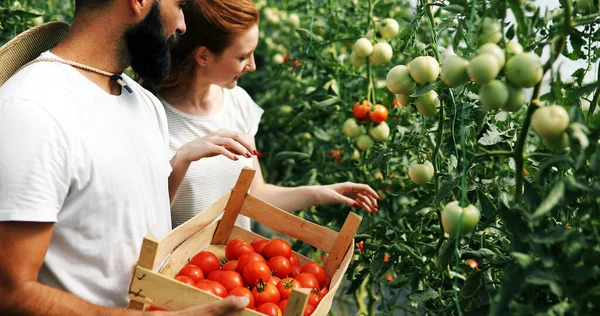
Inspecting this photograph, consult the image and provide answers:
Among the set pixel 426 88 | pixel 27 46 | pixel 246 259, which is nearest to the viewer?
pixel 426 88

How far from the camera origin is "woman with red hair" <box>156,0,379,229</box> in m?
2.09

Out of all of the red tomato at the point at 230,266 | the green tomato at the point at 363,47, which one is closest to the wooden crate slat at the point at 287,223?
the red tomato at the point at 230,266

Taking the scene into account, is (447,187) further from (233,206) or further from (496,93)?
(233,206)

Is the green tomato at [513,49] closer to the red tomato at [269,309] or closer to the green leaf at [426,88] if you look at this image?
the green leaf at [426,88]

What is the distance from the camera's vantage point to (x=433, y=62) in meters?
1.40

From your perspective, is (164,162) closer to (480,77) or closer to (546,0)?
(480,77)

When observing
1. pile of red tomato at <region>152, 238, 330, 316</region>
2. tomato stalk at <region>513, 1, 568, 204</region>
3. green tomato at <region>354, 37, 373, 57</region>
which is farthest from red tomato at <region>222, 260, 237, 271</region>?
green tomato at <region>354, 37, 373, 57</region>

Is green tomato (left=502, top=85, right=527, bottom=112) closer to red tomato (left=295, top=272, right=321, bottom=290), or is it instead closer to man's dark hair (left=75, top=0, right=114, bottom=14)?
red tomato (left=295, top=272, right=321, bottom=290)

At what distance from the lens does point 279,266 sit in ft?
5.40

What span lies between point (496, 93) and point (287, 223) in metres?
0.93

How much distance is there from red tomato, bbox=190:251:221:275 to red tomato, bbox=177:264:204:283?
6 cm

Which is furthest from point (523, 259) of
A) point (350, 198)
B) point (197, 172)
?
point (197, 172)

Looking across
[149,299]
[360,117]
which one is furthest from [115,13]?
[360,117]

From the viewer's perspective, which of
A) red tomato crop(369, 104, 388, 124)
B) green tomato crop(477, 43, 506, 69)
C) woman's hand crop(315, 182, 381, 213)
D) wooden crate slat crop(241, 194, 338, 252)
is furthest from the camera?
red tomato crop(369, 104, 388, 124)
